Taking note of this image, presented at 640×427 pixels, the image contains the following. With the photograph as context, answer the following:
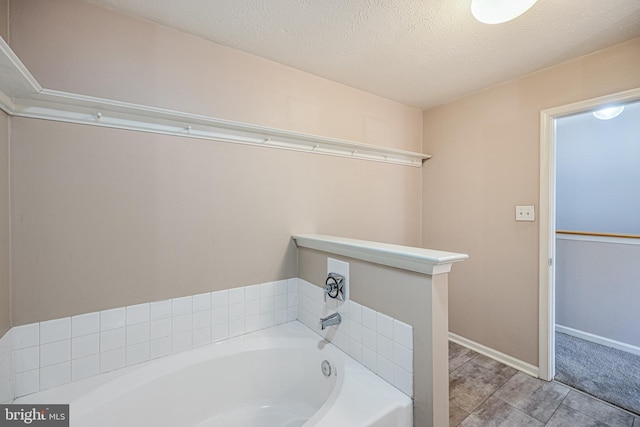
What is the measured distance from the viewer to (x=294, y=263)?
2.00m

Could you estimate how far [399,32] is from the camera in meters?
1.56

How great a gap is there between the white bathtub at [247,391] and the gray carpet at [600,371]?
1.64 metres

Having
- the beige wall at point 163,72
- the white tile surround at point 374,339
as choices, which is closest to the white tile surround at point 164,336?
the white tile surround at point 374,339

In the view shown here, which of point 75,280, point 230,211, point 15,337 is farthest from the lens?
point 230,211

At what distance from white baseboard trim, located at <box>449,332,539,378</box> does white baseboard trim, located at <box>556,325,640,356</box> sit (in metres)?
1.08

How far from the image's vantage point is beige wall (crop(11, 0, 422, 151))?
1252 millimetres

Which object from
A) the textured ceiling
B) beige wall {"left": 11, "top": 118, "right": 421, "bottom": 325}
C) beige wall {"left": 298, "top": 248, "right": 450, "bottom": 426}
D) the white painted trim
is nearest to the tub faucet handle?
beige wall {"left": 298, "top": 248, "right": 450, "bottom": 426}

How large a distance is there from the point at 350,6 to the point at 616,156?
10.0ft

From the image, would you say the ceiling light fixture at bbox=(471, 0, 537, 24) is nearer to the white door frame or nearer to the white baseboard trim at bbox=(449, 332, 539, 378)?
the white door frame

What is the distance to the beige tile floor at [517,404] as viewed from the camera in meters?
1.58

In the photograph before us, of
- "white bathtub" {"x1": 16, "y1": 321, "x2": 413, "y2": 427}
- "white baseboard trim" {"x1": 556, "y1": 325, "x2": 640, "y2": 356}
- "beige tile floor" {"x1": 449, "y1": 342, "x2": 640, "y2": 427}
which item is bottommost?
"beige tile floor" {"x1": 449, "y1": 342, "x2": 640, "y2": 427}

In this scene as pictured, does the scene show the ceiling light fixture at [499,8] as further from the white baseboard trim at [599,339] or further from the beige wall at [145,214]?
the white baseboard trim at [599,339]

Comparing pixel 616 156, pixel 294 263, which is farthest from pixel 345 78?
pixel 616 156

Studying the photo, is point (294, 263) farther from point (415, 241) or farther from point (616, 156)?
point (616, 156)
